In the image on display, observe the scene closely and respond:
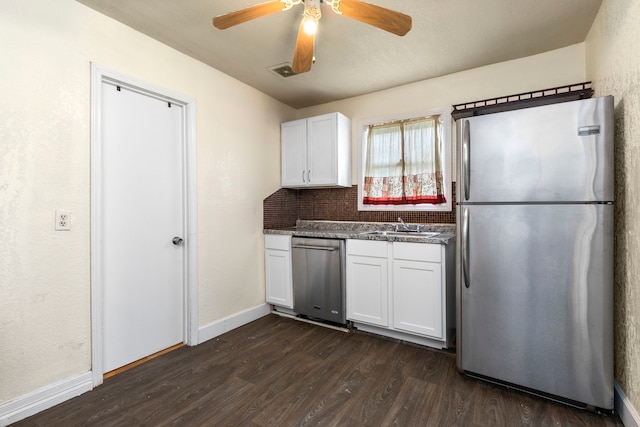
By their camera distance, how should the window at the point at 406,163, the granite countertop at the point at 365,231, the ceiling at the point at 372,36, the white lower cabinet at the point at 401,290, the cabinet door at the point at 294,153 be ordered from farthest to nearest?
1. the cabinet door at the point at 294,153
2. the window at the point at 406,163
3. the granite countertop at the point at 365,231
4. the white lower cabinet at the point at 401,290
5. the ceiling at the point at 372,36

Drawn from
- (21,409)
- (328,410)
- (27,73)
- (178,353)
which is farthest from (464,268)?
(27,73)

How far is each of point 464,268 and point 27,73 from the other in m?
2.92

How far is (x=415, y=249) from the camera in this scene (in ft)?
8.42

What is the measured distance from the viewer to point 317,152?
3.49 m

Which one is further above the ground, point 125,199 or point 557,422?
point 125,199

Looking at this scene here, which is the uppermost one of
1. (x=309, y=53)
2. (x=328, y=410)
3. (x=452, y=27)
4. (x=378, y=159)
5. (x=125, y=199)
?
(x=452, y=27)

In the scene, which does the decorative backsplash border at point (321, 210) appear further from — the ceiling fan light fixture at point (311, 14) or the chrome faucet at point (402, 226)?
the ceiling fan light fixture at point (311, 14)

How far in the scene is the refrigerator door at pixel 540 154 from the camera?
5.57ft

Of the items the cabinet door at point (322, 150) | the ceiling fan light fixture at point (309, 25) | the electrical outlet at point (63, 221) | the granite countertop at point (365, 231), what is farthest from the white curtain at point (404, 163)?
the electrical outlet at point (63, 221)

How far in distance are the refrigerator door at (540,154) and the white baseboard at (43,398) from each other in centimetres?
275

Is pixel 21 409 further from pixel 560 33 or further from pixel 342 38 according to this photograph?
pixel 560 33

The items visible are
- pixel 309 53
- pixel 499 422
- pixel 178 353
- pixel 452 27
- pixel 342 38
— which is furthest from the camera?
pixel 178 353

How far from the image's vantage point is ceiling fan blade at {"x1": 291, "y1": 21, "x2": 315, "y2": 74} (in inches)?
71.9

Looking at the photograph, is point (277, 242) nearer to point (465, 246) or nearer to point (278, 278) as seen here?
point (278, 278)
